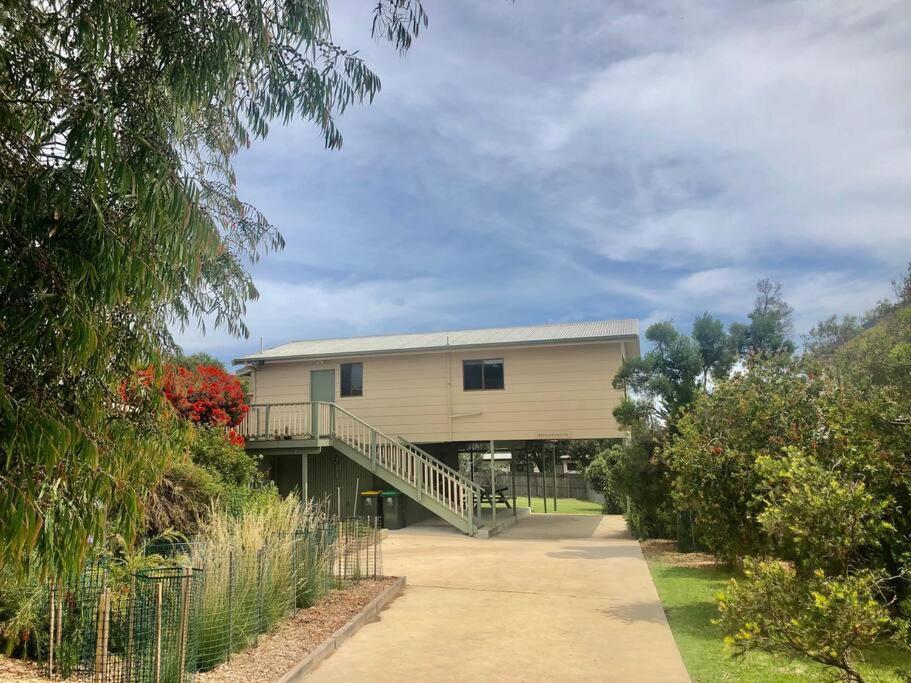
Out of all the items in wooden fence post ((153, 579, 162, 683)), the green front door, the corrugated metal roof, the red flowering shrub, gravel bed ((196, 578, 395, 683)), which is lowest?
gravel bed ((196, 578, 395, 683))

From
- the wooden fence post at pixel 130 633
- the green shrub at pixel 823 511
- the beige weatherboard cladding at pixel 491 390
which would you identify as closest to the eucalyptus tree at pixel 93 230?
the wooden fence post at pixel 130 633

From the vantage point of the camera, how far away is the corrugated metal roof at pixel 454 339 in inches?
714

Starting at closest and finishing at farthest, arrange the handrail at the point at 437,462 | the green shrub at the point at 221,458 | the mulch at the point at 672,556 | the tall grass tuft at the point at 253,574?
the tall grass tuft at the point at 253,574, the mulch at the point at 672,556, the green shrub at the point at 221,458, the handrail at the point at 437,462

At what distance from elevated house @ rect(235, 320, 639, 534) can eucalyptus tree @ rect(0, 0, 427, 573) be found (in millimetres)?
12943

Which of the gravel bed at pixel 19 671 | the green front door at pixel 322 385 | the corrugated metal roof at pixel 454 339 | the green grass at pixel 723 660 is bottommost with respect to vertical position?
the green grass at pixel 723 660

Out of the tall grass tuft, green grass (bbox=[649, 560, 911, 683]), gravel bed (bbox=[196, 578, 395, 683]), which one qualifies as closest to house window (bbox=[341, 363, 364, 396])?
the tall grass tuft

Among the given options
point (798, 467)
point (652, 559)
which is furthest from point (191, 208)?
point (652, 559)

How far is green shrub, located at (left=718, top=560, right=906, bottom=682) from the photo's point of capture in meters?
3.36

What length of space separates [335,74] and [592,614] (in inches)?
257

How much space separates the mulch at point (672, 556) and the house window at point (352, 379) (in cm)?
910

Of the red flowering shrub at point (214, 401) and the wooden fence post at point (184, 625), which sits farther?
the red flowering shrub at point (214, 401)

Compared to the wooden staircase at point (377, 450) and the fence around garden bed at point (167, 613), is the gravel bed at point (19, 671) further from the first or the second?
the wooden staircase at point (377, 450)

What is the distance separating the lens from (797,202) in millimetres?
10250

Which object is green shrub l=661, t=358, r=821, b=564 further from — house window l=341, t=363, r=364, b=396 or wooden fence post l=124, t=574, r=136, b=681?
house window l=341, t=363, r=364, b=396
